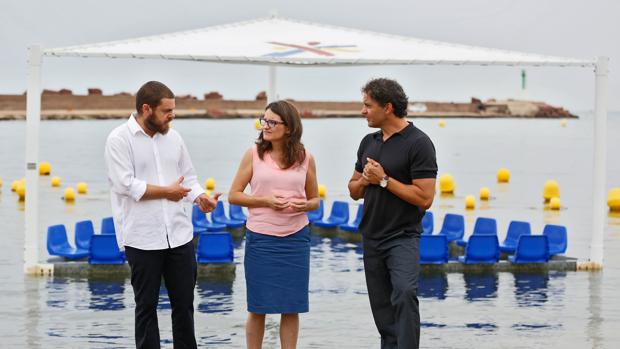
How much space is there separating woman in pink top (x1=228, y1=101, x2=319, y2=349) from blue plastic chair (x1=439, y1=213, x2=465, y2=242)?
10.6 m

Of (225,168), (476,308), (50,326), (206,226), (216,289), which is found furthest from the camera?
(225,168)

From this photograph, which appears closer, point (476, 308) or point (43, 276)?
point (476, 308)

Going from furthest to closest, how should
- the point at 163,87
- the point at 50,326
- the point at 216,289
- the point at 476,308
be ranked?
the point at 216,289, the point at 476,308, the point at 50,326, the point at 163,87

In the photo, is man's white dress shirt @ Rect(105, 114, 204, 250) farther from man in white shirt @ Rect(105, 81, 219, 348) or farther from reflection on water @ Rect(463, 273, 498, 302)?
reflection on water @ Rect(463, 273, 498, 302)

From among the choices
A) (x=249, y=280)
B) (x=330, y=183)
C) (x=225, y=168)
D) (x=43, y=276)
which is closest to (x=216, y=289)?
(x=43, y=276)

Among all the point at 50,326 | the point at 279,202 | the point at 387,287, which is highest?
the point at 279,202

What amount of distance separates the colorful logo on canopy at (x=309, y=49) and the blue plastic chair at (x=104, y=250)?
304 cm

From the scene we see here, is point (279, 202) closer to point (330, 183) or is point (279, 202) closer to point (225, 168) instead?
point (330, 183)

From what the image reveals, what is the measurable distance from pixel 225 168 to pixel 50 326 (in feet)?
149

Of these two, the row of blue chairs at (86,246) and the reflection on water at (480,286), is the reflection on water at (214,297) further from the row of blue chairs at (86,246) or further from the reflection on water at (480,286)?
the reflection on water at (480,286)

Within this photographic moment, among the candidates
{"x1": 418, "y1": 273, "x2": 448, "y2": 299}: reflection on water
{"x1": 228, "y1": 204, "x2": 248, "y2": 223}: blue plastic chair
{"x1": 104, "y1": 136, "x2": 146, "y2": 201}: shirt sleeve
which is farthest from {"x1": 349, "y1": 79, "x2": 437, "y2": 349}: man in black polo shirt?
{"x1": 228, "y1": 204, "x2": 248, "y2": 223}: blue plastic chair

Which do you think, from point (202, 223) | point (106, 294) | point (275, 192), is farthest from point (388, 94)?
point (202, 223)

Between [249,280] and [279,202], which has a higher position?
[279,202]

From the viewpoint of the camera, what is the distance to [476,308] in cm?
1321
